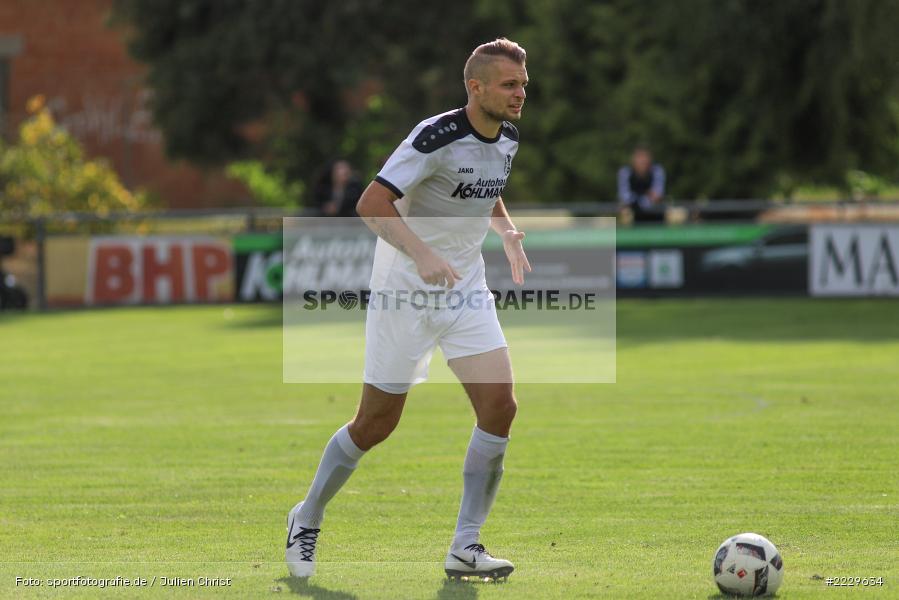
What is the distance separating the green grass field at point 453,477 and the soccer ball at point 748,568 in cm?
11

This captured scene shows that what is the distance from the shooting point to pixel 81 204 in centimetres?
3216

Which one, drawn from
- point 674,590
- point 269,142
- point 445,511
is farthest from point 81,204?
point 674,590

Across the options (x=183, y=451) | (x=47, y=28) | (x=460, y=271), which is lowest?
(x=183, y=451)

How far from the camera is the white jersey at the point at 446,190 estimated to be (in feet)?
20.6

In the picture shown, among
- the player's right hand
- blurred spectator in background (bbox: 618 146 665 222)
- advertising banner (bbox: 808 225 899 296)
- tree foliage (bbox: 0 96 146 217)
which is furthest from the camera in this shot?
tree foliage (bbox: 0 96 146 217)

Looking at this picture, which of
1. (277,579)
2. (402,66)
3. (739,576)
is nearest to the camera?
(739,576)

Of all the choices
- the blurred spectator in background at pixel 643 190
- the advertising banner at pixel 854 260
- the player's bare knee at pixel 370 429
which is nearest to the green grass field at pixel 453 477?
the player's bare knee at pixel 370 429

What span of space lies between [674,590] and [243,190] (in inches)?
1580

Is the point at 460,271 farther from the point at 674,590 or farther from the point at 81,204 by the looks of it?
the point at 81,204

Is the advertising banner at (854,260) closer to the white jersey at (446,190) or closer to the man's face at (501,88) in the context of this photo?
the white jersey at (446,190)

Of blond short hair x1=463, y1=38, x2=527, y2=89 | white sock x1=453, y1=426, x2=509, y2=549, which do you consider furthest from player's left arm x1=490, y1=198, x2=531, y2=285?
white sock x1=453, y1=426, x2=509, y2=549

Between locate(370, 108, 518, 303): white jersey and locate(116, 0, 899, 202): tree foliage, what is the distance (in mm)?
19500

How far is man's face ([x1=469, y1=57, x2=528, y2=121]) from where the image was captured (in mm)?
6312

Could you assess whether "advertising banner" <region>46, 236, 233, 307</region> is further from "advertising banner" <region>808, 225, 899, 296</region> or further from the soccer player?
the soccer player
